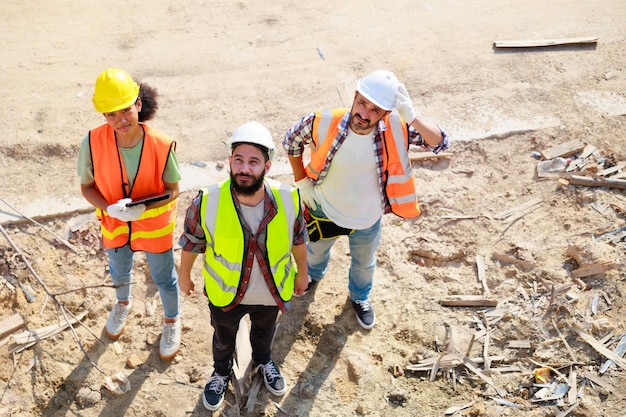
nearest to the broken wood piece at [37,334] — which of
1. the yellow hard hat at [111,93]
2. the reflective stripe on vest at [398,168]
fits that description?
the yellow hard hat at [111,93]

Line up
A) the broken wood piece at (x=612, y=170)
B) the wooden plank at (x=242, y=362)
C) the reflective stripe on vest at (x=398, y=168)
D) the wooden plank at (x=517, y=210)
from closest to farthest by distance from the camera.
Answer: the reflective stripe on vest at (x=398, y=168) < the wooden plank at (x=242, y=362) < the wooden plank at (x=517, y=210) < the broken wood piece at (x=612, y=170)

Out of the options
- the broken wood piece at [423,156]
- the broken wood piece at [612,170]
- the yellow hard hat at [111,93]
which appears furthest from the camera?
the broken wood piece at [423,156]

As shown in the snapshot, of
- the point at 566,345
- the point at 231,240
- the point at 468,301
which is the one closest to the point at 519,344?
the point at 566,345

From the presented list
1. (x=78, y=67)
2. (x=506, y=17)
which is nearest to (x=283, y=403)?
(x=78, y=67)

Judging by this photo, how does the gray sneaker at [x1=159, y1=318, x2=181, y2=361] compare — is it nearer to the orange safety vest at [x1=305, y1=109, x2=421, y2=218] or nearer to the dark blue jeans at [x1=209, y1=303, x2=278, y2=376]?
the dark blue jeans at [x1=209, y1=303, x2=278, y2=376]

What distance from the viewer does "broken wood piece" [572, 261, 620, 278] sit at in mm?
6094

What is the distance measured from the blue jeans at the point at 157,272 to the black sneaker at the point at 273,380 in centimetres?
97

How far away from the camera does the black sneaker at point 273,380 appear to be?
17.2ft

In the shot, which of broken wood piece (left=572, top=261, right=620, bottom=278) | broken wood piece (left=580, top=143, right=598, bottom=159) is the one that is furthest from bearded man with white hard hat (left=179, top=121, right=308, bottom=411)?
broken wood piece (left=580, top=143, right=598, bottom=159)

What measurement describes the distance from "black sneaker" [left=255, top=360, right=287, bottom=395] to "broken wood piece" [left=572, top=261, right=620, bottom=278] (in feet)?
10.2

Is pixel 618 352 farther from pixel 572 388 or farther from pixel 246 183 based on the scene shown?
pixel 246 183

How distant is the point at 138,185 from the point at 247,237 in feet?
3.52

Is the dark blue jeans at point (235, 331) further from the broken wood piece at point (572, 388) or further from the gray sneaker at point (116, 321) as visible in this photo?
the broken wood piece at point (572, 388)

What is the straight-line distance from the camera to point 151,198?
15.1 ft
